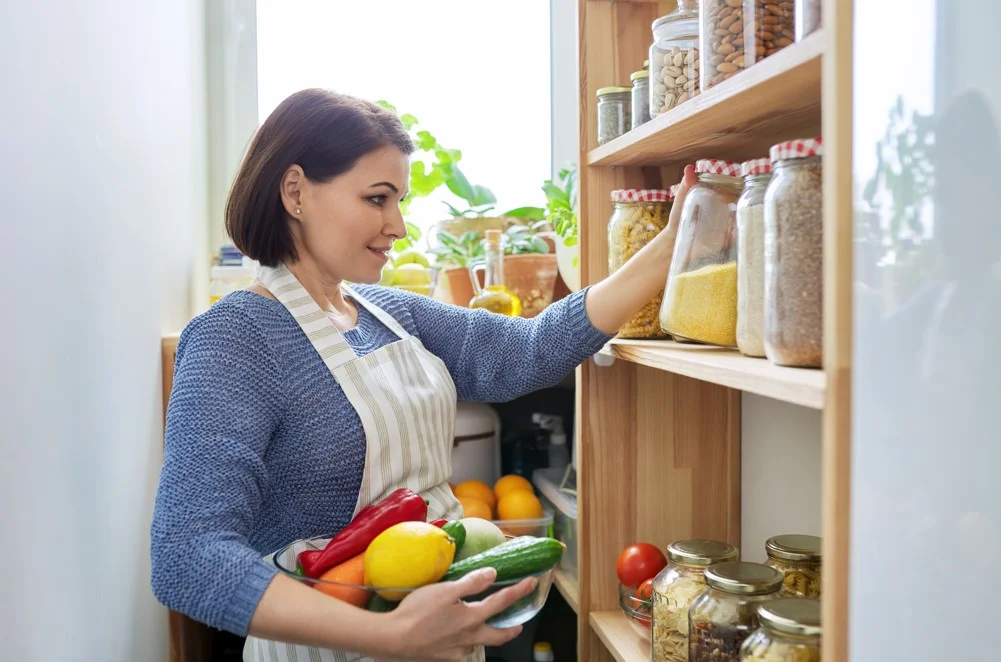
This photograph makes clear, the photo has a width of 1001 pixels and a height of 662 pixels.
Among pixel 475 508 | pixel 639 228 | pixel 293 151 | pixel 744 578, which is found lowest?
pixel 475 508

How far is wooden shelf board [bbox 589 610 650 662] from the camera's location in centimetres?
104

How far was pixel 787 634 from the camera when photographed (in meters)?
0.69

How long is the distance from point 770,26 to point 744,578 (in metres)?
0.52

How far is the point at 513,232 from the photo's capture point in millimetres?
1840

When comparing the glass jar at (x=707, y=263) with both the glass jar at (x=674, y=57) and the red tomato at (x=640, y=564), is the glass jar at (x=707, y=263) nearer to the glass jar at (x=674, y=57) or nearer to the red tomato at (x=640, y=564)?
the glass jar at (x=674, y=57)

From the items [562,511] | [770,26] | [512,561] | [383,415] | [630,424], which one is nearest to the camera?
[770,26]

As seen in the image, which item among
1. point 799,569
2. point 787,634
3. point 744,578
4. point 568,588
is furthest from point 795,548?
point 568,588

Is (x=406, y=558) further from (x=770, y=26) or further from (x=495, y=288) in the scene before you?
(x=495, y=288)

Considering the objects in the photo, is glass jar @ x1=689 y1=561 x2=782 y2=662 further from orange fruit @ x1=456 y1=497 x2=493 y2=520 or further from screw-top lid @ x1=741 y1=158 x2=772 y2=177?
orange fruit @ x1=456 y1=497 x2=493 y2=520

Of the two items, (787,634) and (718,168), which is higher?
(718,168)

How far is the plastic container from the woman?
0.96 ft
